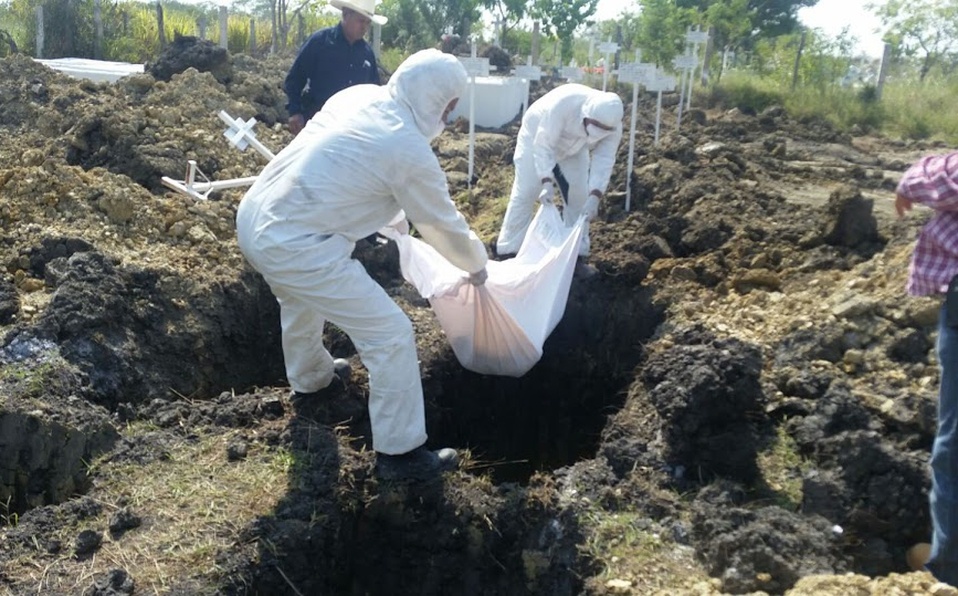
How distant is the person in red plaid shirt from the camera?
2953 mm

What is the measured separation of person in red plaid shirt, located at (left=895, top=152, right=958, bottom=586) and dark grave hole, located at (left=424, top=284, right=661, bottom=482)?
7.24 ft

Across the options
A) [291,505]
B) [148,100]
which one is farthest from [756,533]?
[148,100]

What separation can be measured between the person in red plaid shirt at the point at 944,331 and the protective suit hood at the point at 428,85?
6.00ft

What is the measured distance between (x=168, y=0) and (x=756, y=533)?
45.6m

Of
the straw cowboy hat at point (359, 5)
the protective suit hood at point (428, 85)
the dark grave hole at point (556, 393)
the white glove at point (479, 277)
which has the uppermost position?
the straw cowboy hat at point (359, 5)

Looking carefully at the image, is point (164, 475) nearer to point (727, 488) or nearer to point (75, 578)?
point (75, 578)

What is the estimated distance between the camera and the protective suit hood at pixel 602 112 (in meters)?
5.84

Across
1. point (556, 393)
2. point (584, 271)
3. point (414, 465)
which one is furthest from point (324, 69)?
point (414, 465)

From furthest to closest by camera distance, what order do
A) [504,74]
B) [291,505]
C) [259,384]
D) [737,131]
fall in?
[504,74] < [737,131] < [259,384] < [291,505]

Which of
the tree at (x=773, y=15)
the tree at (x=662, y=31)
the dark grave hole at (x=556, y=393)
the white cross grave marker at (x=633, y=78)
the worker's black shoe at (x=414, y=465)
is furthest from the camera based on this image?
the tree at (x=773, y=15)

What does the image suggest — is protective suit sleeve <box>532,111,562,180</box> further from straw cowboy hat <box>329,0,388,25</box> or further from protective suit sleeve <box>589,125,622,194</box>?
straw cowboy hat <box>329,0,388,25</box>

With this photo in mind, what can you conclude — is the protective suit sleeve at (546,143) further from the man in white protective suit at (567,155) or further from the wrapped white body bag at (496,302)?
the wrapped white body bag at (496,302)

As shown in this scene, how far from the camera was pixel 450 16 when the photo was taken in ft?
81.6

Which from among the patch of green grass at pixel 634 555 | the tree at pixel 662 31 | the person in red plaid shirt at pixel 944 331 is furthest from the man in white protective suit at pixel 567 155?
the tree at pixel 662 31
